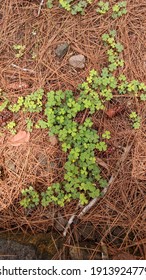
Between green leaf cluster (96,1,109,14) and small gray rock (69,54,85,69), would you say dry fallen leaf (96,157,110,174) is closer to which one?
small gray rock (69,54,85,69)

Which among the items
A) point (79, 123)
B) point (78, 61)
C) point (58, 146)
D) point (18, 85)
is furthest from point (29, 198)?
point (78, 61)

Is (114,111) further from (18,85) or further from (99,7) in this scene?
(99,7)

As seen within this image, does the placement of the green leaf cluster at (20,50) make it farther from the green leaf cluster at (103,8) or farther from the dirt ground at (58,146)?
the green leaf cluster at (103,8)

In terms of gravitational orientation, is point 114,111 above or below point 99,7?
below

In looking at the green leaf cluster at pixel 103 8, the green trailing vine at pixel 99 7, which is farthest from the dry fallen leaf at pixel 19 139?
the green leaf cluster at pixel 103 8

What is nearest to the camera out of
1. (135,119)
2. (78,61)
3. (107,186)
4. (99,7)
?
(107,186)

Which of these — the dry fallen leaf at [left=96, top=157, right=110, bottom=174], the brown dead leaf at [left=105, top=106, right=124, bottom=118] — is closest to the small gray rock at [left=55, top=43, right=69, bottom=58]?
the brown dead leaf at [left=105, top=106, right=124, bottom=118]
